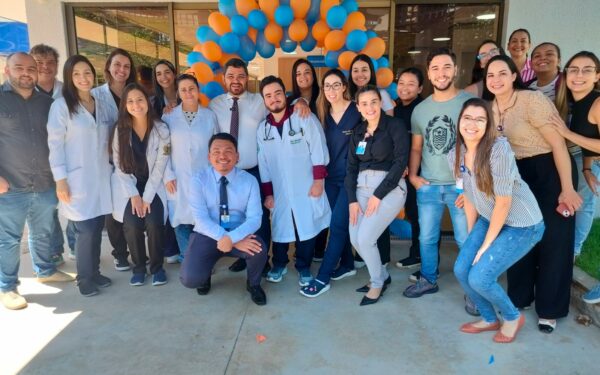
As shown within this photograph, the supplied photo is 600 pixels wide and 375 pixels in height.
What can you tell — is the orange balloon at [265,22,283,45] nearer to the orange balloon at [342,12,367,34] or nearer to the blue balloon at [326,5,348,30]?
the blue balloon at [326,5,348,30]

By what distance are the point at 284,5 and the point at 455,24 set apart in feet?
9.33

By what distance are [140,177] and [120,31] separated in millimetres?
3187

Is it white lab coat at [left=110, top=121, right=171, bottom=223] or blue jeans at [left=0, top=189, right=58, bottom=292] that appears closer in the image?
blue jeans at [left=0, top=189, right=58, bottom=292]

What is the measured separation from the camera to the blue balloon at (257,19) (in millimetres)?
3902

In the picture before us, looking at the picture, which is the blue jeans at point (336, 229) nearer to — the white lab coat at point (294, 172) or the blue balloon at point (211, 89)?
the white lab coat at point (294, 172)

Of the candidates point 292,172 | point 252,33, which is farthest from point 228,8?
point 292,172

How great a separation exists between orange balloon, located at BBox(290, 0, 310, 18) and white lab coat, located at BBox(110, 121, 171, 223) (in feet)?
5.30

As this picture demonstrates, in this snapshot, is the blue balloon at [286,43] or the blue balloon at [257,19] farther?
the blue balloon at [286,43]

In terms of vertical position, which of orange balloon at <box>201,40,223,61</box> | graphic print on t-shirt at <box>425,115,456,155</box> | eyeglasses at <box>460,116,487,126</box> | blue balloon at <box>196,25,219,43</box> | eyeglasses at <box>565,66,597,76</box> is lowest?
graphic print on t-shirt at <box>425,115,456,155</box>

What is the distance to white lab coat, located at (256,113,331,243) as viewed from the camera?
11.6ft

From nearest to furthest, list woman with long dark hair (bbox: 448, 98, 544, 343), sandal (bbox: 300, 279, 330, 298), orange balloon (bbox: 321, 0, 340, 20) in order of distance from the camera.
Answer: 1. woman with long dark hair (bbox: 448, 98, 544, 343)
2. sandal (bbox: 300, 279, 330, 298)
3. orange balloon (bbox: 321, 0, 340, 20)

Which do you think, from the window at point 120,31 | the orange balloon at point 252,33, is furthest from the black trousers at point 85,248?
the window at point 120,31

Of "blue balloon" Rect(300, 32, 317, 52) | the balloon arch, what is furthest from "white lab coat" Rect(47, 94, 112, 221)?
"blue balloon" Rect(300, 32, 317, 52)

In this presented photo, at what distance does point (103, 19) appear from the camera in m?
5.72
